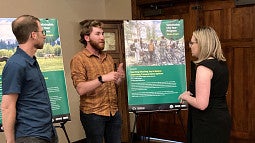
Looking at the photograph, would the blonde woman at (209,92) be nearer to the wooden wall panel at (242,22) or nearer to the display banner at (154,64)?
the display banner at (154,64)

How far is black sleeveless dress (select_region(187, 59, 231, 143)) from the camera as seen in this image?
6.74 feet

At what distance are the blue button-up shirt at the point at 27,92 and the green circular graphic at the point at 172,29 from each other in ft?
5.71

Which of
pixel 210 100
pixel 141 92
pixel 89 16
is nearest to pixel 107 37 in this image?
pixel 89 16

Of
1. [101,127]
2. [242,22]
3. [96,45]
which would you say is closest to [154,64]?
[96,45]

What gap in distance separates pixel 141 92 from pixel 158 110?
266 millimetres

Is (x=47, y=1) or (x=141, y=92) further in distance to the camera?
(x=47, y=1)

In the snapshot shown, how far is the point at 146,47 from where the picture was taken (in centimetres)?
324

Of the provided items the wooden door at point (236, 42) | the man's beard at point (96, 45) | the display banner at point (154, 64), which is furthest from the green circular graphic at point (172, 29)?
the man's beard at point (96, 45)

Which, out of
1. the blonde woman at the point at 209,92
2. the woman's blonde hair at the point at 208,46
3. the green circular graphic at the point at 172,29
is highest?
the green circular graphic at the point at 172,29

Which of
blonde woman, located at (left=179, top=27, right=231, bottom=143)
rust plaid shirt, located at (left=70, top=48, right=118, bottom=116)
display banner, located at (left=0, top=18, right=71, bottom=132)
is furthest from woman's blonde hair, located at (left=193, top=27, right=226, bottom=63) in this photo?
display banner, located at (left=0, top=18, right=71, bottom=132)

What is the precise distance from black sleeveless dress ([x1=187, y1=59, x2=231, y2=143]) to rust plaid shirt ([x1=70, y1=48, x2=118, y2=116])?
0.69 meters

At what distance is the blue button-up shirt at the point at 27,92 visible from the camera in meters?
1.72

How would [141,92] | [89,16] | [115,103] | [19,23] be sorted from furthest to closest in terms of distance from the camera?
[89,16] < [141,92] < [115,103] < [19,23]

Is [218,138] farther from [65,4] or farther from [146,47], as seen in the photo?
[65,4]
